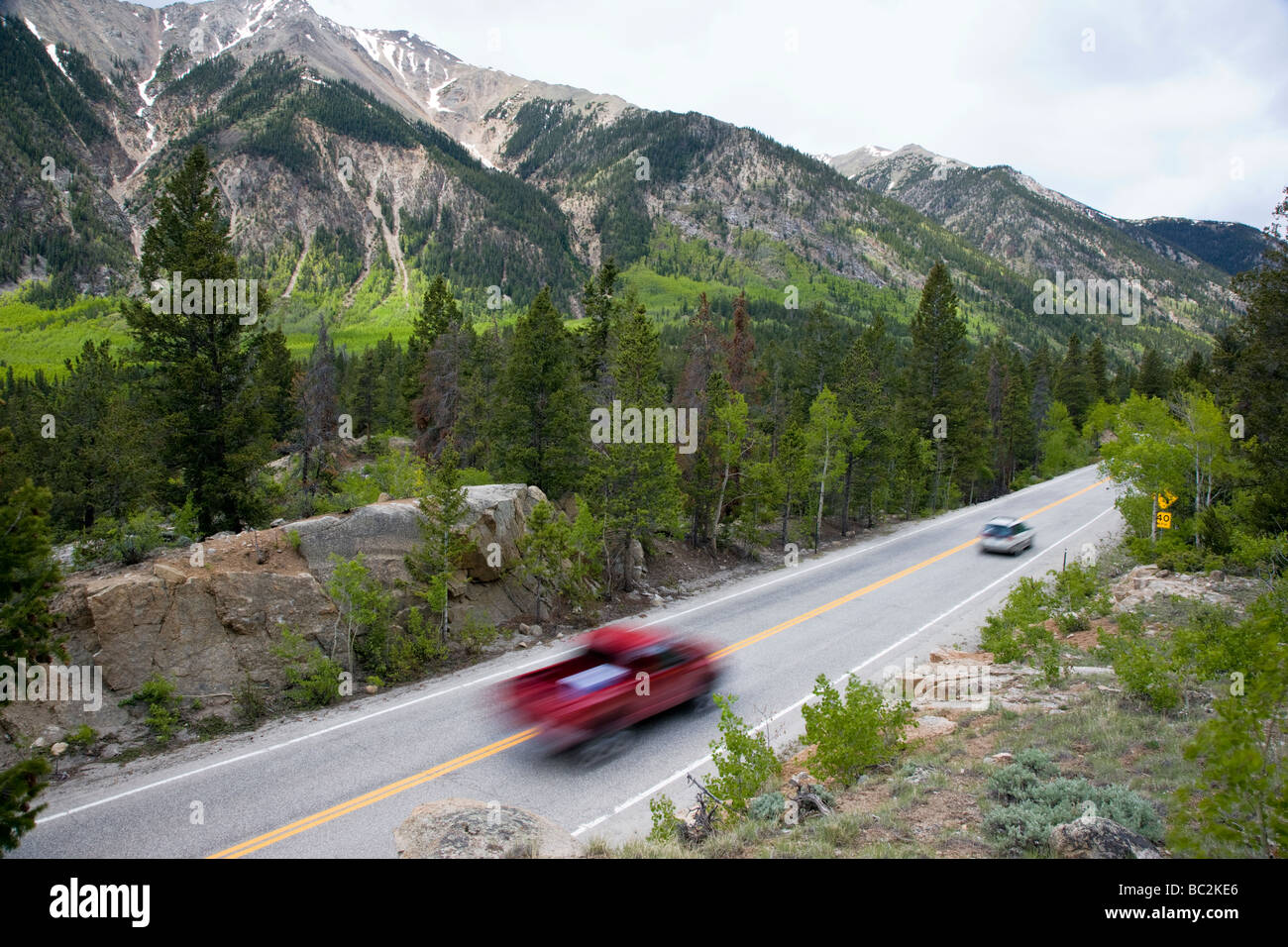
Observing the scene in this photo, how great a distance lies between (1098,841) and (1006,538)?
25508 mm

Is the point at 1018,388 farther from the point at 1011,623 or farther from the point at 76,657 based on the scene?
the point at 76,657

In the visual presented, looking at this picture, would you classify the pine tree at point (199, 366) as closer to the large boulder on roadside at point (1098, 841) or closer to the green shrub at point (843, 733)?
the green shrub at point (843, 733)

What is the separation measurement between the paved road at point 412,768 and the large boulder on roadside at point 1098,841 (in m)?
5.09

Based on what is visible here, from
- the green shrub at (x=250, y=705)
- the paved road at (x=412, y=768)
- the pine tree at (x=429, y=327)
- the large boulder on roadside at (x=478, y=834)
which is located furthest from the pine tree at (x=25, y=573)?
the pine tree at (x=429, y=327)

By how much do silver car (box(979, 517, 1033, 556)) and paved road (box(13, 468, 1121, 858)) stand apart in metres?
10.7

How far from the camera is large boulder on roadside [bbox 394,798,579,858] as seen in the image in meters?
6.65

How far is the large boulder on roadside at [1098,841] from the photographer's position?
544cm

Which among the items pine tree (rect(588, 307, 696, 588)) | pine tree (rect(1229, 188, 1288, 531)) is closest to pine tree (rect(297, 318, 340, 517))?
pine tree (rect(588, 307, 696, 588))

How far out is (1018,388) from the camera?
199 ft

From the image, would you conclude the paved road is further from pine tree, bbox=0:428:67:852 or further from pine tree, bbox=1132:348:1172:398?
pine tree, bbox=1132:348:1172:398

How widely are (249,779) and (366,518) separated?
714 centimetres

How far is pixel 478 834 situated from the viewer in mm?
6895

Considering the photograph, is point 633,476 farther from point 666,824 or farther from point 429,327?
point 429,327
